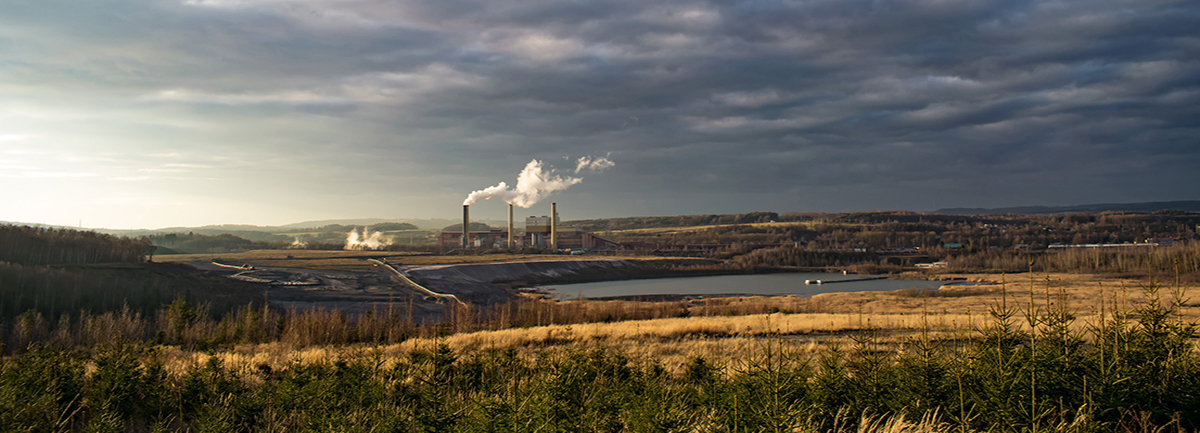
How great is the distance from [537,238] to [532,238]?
1549mm

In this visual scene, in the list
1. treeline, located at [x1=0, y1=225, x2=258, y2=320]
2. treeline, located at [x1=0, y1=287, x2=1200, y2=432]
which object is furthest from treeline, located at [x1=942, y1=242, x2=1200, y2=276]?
treeline, located at [x1=0, y1=225, x2=258, y2=320]

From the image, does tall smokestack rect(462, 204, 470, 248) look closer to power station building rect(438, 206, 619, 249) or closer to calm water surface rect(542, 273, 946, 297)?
power station building rect(438, 206, 619, 249)

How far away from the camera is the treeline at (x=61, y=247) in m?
63.1

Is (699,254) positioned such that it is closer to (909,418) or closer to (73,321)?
(73,321)

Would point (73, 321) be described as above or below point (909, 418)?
below

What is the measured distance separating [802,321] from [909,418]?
28.9 metres

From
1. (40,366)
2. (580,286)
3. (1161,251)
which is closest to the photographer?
(40,366)

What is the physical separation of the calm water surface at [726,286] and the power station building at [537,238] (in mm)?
38577

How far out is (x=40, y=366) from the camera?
14555 millimetres

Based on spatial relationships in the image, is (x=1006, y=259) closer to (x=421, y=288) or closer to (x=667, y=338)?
(x=421, y=288)

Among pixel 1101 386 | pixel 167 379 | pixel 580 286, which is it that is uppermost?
pixel 1101 386

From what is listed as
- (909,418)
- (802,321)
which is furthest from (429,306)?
(909,418)

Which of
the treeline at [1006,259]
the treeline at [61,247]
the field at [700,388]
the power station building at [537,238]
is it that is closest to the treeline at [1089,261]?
the treeline at [1006,259]

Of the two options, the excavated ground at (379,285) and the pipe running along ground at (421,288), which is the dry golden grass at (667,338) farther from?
the pipe running along ground at (421,288)
